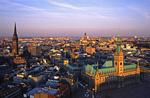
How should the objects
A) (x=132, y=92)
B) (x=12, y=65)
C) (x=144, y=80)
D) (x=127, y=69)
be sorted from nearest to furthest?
(x=132, y=92) < (x=127, y=69) < (x=144, y=80) < (x=12, y=65)

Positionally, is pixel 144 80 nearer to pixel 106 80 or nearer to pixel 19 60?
pixel 106 80

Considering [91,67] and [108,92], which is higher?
[91,67]

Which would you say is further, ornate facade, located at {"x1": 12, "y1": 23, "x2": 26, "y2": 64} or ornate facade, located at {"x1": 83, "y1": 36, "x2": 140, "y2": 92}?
ornate facade, located at {"x1": 12, "y1": 23, "x2": 26, "y2": 64}

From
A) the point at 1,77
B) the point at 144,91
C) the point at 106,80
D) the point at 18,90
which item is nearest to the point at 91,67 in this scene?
the point at 106,80

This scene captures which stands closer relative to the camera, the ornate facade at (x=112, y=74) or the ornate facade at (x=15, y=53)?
the ornate facade at (x=112, y=74)

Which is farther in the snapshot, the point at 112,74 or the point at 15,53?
the point at 15,53

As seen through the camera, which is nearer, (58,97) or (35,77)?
(58,97)

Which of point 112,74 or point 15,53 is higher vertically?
point 15,53

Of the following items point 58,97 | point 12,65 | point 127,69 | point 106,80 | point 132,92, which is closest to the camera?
point 58,97
